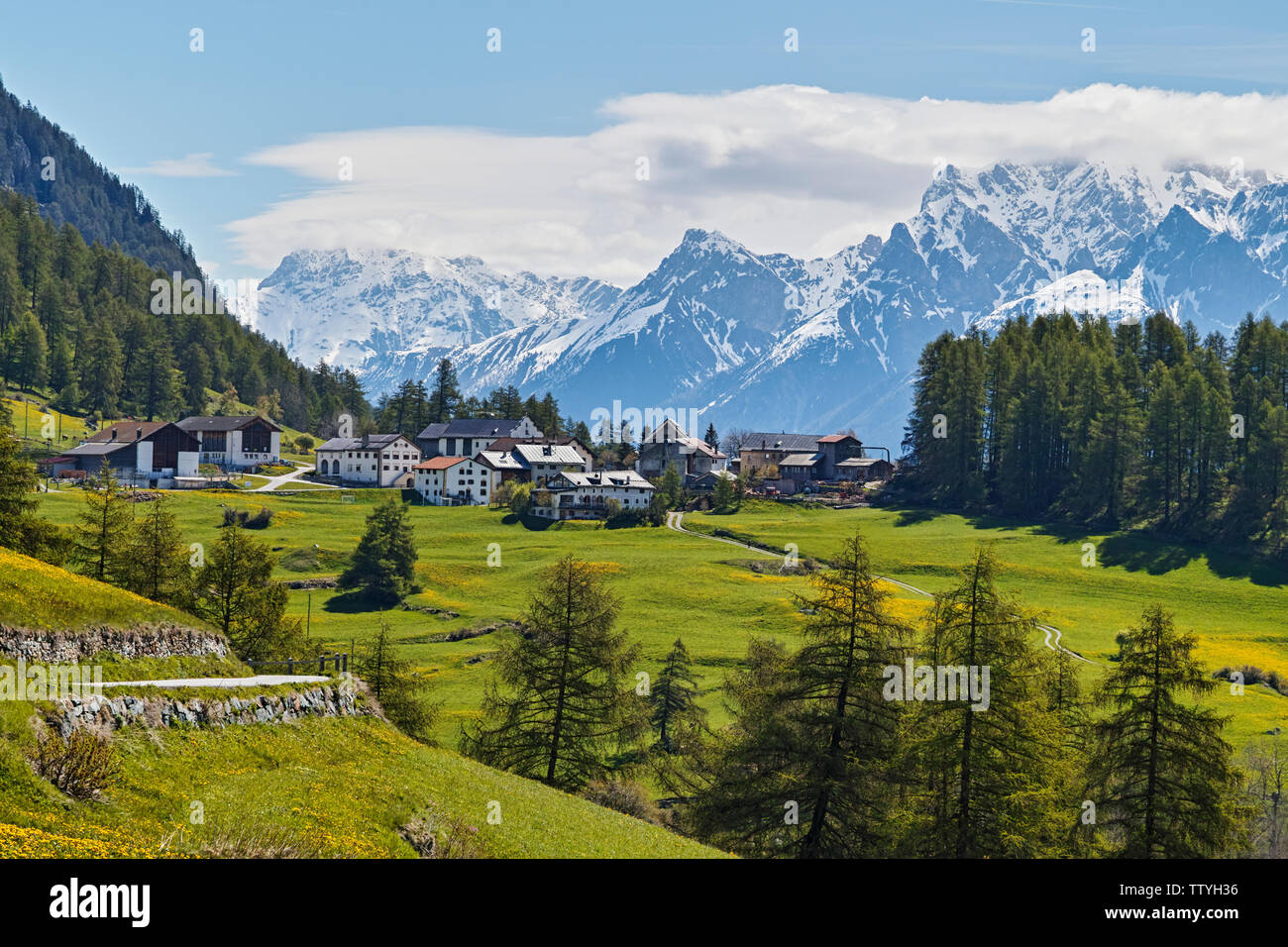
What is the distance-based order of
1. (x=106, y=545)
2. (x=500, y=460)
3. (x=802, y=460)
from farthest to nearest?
(x=802, y=460)
(x=500, y=460)
(x=106, y=545)

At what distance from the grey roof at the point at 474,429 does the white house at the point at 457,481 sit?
77.4 feet

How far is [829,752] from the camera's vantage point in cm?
3803

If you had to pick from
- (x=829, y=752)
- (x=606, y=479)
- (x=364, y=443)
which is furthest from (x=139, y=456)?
(x=829, y=752)

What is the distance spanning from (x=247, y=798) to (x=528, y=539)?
323ft

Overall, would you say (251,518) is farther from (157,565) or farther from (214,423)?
(157,565)

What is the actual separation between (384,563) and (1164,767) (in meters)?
70.5

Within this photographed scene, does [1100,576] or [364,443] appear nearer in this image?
[1100,576]

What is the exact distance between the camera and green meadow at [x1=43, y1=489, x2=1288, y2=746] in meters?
80.1

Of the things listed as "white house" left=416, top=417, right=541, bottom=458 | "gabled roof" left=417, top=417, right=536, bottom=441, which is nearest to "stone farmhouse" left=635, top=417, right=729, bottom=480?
"white house" left=416, top=417, right=541, bottom=458

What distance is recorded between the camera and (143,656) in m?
31.5

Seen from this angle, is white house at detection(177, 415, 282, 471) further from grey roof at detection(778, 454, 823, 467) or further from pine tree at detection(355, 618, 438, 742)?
pine tree at detection(355, 618, 438, 742)

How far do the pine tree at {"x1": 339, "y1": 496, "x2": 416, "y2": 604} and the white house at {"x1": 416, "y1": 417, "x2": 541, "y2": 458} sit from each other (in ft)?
247

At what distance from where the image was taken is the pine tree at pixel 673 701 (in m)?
62.8
